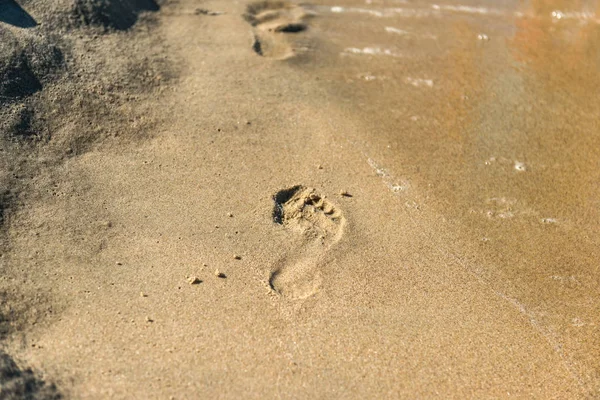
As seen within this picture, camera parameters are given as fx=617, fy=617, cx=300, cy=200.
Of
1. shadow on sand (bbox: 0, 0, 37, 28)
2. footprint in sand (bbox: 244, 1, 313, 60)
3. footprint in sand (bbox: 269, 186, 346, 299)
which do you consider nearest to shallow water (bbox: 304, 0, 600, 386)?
footprint in sand (bbox: 244, 1, 313, 60)

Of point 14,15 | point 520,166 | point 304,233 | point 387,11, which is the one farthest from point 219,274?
point 387,11

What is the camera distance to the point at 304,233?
9.93ft

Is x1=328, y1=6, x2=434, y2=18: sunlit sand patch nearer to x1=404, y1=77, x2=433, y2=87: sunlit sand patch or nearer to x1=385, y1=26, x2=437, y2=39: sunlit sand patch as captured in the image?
x1=385, y1=26, x2=437, y2=39: sunlit sand patch

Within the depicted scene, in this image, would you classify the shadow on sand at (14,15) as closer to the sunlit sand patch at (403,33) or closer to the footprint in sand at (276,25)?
the footprint in sand at (276,25)

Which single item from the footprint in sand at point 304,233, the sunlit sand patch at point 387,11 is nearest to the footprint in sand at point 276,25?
the sunlit sand patch at point 387,11

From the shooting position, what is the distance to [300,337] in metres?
2.57

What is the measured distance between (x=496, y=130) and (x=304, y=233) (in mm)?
1539

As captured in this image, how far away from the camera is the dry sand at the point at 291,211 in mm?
2486

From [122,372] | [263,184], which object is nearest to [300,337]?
[122,372]

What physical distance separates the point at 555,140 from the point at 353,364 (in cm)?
213

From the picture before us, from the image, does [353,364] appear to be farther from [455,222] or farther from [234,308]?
[455,222]

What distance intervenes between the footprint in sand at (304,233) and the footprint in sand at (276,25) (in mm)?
1376

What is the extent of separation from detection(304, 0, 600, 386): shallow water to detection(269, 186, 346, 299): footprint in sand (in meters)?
0.44

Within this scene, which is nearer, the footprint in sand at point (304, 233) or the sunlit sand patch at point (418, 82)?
the footprint in sand at point (304, 233)
